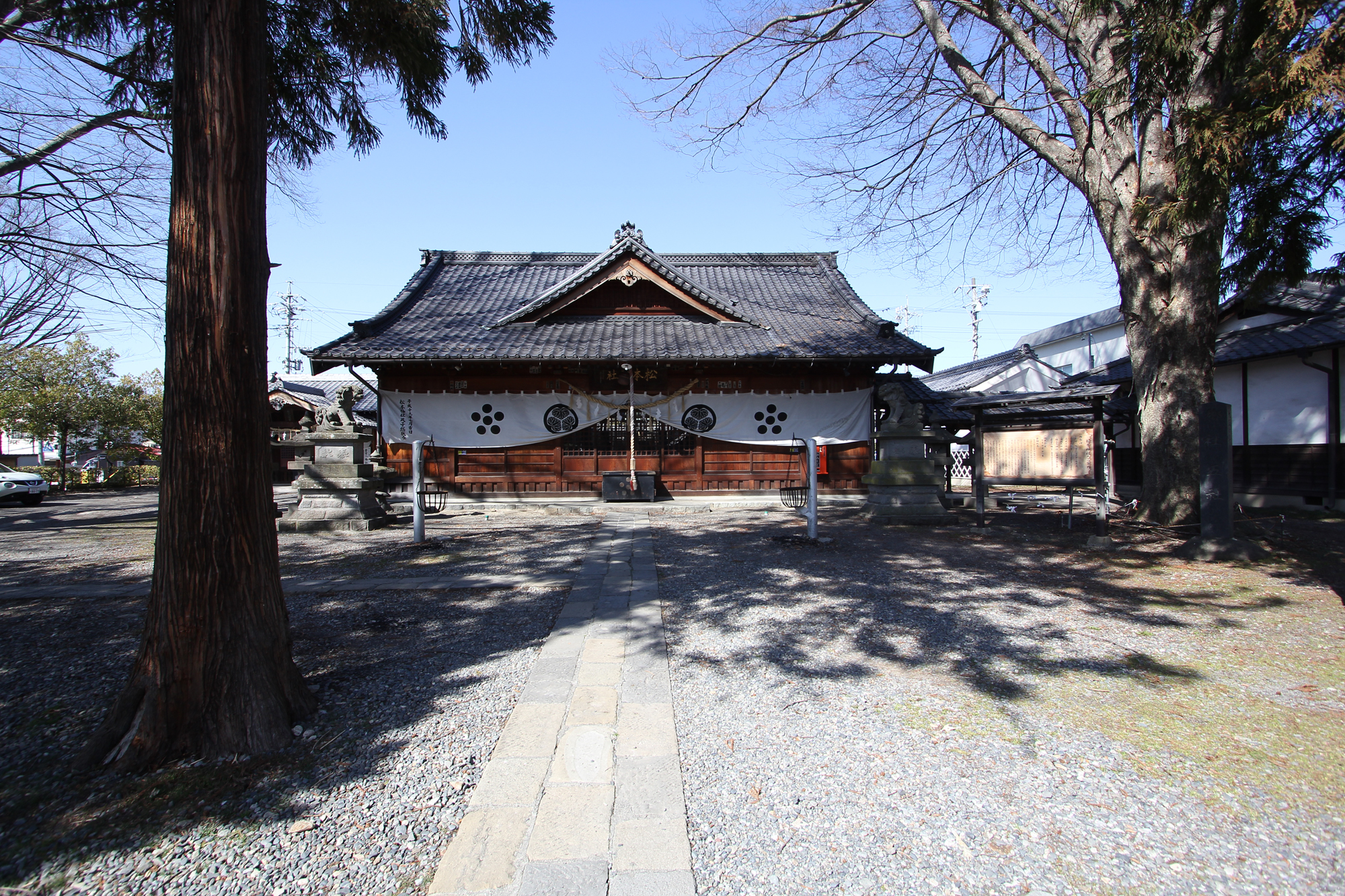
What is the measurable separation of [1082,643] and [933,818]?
9.02 ft

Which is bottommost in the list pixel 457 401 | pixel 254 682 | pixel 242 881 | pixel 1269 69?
pixel 242 881

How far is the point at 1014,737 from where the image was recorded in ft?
10.2

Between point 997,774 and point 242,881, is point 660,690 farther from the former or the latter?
point 242,881

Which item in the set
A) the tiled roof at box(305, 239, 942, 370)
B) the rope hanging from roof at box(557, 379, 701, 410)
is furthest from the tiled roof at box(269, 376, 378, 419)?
the rope hanging from roof at box(557, 379, 701, 410)

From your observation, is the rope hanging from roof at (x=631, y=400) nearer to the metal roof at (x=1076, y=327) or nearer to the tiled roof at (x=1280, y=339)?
the tiled roof at (x=1280, y=339)

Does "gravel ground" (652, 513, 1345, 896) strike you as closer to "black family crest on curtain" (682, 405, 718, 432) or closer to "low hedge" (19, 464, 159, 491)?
"black family crest on curtain" (682, 405, 718, 432)

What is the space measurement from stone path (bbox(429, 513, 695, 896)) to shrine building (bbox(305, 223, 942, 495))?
9.63m

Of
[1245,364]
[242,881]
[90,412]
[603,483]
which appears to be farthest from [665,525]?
[90,412]

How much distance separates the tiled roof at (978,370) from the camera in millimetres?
25250

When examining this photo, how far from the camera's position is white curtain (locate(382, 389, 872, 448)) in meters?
13.7

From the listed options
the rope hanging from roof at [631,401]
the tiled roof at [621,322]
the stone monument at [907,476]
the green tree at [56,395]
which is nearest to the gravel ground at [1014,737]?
the stone monument at [907,476]

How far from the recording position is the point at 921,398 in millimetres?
15133

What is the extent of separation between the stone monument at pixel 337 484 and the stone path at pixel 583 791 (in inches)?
275

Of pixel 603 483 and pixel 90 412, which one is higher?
pixel 90 412
